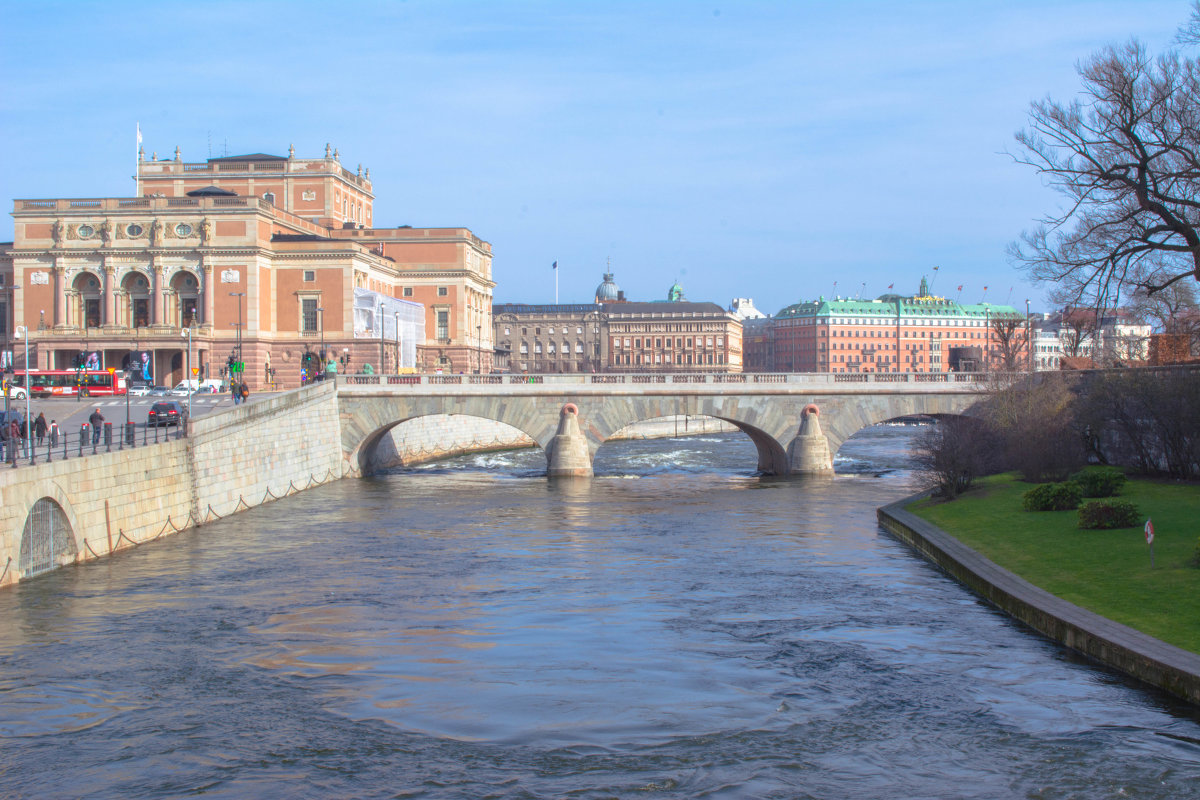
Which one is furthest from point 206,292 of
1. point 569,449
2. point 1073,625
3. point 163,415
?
point 1073,625

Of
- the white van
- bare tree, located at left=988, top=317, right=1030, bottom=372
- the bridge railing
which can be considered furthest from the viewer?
bare tree, located at left=988, top=317, right=1030, bottom=372

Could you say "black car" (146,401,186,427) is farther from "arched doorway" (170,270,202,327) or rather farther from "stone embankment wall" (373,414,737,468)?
"arched doorway" (170,270,202,327)

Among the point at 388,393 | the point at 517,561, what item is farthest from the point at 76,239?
the point at 517,561

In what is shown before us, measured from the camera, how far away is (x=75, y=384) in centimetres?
7300

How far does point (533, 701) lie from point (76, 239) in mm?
78707

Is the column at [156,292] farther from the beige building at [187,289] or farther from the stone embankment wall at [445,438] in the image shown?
the stone embankment wall at [445,438]

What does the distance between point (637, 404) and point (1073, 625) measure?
41620 millimetres

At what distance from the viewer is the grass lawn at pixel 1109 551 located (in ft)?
73.5

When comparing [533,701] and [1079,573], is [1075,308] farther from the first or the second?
[533,701]

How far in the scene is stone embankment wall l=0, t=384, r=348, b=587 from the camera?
31141 mm

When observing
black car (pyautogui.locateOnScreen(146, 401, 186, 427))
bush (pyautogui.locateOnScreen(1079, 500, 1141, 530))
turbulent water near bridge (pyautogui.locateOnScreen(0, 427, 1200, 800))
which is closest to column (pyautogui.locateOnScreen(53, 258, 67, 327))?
black car (pyautogui.locateOnScreen(146, 401, 186, 427))

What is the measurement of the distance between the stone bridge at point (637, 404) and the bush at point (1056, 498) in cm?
2670

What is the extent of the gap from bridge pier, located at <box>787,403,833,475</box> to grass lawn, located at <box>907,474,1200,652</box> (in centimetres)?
2073

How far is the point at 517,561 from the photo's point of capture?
3566cm
